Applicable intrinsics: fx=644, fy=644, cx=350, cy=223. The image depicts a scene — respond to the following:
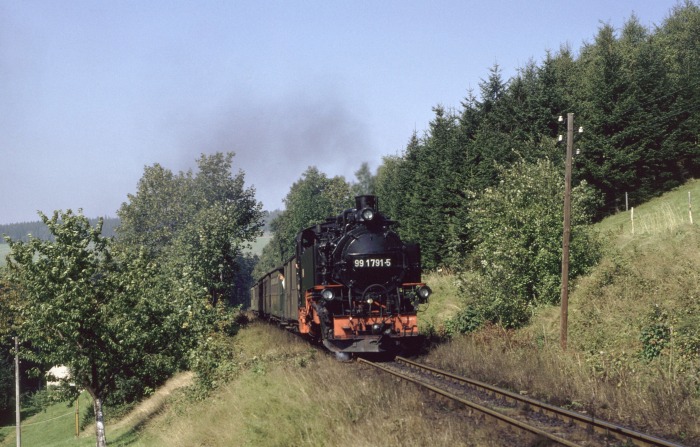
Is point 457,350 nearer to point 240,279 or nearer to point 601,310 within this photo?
→ point 601,310

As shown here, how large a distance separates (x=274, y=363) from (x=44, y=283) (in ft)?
51.2

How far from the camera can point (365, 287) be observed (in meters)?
18.5

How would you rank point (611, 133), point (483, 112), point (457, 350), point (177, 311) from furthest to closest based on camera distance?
point (483, 112) < point (611, 133) < point (177, 311) < point (457, 350)

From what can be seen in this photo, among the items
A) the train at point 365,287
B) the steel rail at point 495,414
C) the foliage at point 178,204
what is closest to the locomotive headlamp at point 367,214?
the train at point 365,287

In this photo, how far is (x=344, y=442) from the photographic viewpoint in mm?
10266

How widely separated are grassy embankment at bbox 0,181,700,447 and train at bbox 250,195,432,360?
1.05m

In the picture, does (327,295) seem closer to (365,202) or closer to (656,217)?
(365,202)

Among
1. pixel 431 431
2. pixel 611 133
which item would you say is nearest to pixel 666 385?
pixel 431 431

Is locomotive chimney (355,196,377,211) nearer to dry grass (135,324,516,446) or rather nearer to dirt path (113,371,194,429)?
dry grass (135,324,516,446)

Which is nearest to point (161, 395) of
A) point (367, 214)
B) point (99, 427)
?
point (99, 427)

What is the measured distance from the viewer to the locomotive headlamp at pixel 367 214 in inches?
741

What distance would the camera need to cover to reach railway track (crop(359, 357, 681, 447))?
9219 millimetres

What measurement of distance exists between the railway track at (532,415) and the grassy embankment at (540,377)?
1.85 ft

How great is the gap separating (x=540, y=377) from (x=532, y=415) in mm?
3008
